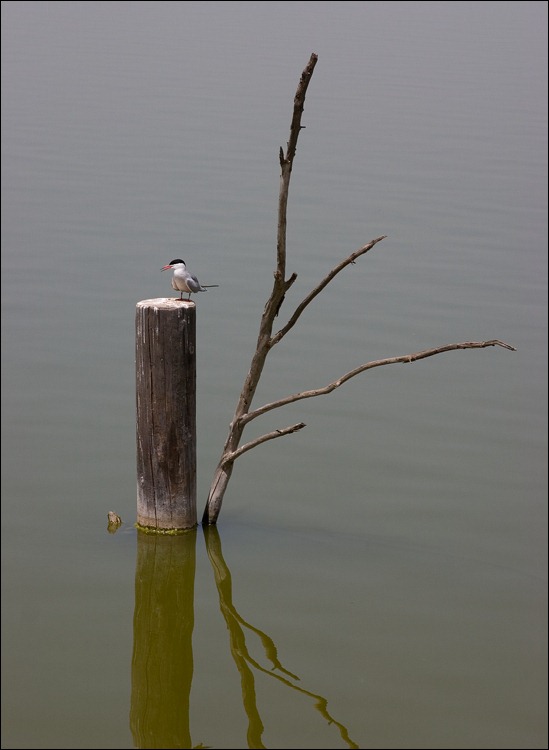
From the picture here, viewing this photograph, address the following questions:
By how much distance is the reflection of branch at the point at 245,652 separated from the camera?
546 cm

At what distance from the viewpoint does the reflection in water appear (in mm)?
5418

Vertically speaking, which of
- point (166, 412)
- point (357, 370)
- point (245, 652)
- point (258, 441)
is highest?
point (357, 370)

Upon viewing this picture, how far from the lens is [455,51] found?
4125 cm

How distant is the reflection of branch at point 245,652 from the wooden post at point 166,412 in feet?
0.91

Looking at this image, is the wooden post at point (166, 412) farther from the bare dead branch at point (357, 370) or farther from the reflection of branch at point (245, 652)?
the bare dead branch at point (357, 370)

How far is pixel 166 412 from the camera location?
696 centimetres

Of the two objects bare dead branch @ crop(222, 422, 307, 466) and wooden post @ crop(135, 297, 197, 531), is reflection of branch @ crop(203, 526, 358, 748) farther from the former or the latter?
bare dead branch @ crop(222, 422, 307, 466)

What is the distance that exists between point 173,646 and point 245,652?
0.40 metres

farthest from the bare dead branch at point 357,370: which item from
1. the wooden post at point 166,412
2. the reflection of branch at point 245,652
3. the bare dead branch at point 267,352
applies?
the reflection of branch at point 245,652

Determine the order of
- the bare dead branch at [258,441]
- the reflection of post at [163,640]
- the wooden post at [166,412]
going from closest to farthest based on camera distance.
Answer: the reflection of post at [163,640], the wooden post at [166,412], the bare dead branch at [258,441]

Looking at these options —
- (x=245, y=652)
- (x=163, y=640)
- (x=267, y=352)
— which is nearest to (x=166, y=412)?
→ (x=267, y=352)

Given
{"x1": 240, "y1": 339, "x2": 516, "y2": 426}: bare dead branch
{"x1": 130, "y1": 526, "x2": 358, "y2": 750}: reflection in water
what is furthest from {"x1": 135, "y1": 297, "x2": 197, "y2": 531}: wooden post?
{"x1": 240, "y1": 339, "x2": 516, "y2": 426}: bare dead branch

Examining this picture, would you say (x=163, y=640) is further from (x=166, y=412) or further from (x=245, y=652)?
(x=166, y=412)

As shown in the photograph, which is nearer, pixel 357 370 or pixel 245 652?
pixel 245 652
